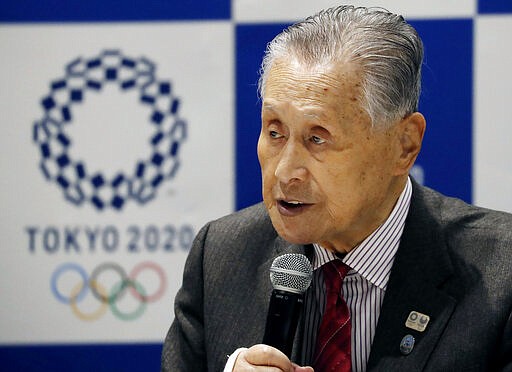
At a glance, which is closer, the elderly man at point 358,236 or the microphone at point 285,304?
the microphone at point 285,304

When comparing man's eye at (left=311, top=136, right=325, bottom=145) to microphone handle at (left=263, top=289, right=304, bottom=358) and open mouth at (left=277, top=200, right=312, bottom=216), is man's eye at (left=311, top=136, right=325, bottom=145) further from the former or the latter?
microphone handle at (left=263, top=289, right=304, bottom=358)

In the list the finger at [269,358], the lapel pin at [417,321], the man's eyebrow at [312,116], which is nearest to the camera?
the finger at [269,358]

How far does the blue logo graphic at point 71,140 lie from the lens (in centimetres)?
252

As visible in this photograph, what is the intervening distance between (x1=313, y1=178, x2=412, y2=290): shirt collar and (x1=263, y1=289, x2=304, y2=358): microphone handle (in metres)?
0.28

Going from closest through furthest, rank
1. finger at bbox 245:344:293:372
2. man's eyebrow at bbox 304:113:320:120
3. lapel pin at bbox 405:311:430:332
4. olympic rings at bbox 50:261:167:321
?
finger at bbox 245:344:293:372
man's eyebrow at bbox 304:113:320:120
lapel pin at bbox 405:311:430:332
olympic rings at bbox 50:261:167:321

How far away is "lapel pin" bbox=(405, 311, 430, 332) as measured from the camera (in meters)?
1.67

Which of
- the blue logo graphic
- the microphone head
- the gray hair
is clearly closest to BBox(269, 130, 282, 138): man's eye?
the gray hair

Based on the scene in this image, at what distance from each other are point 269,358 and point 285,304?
105 millimetres

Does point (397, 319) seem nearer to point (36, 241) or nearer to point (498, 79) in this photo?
point (498, 79)

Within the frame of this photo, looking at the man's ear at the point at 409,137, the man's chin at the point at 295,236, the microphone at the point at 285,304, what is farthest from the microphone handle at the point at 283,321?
the man's ear at the point at 409,137

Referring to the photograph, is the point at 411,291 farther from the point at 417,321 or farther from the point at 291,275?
the point at 291,275

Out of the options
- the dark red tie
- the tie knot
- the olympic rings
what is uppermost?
the tie knot

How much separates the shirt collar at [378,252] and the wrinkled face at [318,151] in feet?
0.32

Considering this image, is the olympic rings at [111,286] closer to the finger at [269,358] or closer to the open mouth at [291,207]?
the open mouth at [291,207]
